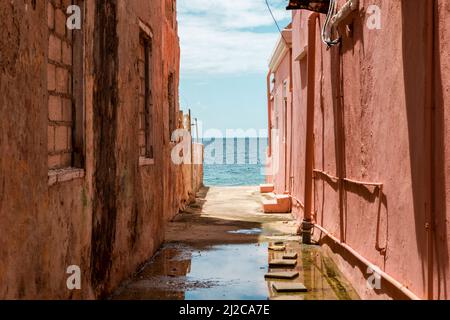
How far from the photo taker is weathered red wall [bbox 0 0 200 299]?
12.8 ft

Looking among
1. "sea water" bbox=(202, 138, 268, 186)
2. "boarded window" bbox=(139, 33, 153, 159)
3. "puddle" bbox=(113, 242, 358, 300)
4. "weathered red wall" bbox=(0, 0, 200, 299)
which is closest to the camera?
"weathered red wall" bbox=(0, 0, 200, 299)

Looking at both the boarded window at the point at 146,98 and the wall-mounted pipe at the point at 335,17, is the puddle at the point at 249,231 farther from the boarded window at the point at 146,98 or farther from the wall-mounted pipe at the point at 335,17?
the wall-mounted pipe at the point at 335,17

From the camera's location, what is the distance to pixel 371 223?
263 inches

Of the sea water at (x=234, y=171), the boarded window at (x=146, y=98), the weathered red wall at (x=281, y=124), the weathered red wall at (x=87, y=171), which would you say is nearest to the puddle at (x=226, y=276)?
the weathered red wall at (x=87, y=171)

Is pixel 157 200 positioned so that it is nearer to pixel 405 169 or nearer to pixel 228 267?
pixel 228 267

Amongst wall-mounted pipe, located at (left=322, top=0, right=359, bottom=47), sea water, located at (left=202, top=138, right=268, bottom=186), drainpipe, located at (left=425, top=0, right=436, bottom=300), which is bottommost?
sea water, located at (left=202, top=138, right=268, bottom=186)

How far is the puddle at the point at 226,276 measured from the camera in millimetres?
6648

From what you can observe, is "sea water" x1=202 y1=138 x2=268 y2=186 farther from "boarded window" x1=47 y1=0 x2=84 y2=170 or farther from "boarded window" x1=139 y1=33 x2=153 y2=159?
"boarded window" x1=47 y1=0 x2=84 y2=170

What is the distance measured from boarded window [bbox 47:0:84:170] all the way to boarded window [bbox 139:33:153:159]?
3577mm

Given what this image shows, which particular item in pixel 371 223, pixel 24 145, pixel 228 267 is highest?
pixel 24 145

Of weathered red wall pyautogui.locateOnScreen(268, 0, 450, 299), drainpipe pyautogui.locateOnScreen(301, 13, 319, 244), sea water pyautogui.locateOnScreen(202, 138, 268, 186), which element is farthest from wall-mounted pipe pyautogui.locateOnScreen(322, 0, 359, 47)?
sea water pyautogui.locateOnScreen(202, 138, 268, 186)

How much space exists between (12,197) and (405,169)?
337 centimetres
